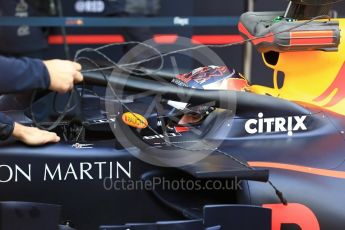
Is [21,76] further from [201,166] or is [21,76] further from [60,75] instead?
[201,166]

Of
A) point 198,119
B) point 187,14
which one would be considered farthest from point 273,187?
point 187,14

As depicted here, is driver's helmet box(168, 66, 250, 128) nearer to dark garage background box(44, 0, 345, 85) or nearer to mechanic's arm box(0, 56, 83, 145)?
mechanic's arm box(0, 56, 83, 145)

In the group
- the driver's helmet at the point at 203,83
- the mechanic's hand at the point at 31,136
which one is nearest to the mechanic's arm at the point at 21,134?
the mechanic's hand at the point at 31,136

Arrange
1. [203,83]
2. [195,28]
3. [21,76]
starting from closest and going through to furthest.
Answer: [21,76] < [203,83] < [195,28]

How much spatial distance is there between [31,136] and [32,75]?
13.7 inches

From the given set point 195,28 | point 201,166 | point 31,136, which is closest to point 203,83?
point 201,166

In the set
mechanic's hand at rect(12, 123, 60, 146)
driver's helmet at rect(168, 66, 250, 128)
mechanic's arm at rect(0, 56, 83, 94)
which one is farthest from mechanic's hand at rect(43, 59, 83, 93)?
driver's helmet at rect(168, 66, 250, 128)

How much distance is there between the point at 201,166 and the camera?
2.33 meters

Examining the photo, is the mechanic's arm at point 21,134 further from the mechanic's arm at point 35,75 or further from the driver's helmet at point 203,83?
the driver's helmet at point 203,83

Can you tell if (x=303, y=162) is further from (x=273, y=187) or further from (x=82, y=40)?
(x=82, y=40)

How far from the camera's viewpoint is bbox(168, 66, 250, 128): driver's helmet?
2.72 m

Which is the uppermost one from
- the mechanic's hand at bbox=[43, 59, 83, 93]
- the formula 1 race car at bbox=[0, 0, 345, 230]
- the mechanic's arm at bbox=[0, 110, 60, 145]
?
the mechanic's hand at bbox=[43, 59, 83, 93]

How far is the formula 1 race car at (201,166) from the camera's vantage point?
2338 mm

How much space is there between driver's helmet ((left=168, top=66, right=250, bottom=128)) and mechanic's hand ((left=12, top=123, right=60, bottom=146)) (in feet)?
1.89
